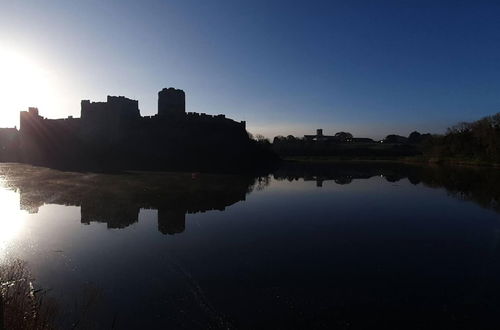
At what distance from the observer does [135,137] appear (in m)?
58.7

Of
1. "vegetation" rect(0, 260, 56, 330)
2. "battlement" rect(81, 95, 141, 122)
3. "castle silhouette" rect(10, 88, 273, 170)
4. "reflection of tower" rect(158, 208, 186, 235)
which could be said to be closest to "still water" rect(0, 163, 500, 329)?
"reflection of tower" rect(158, 208, 186, 235)

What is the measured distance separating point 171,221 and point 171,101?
49.2 meters

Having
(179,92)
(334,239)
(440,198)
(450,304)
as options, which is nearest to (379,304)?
(450,304)

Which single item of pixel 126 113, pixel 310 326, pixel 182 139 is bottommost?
A: pixel 310 326

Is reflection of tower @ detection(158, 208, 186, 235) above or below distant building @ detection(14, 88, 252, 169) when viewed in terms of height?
below

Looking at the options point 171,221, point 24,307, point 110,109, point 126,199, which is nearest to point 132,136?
point 110,109

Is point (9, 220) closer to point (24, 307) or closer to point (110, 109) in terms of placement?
point (24, 307)

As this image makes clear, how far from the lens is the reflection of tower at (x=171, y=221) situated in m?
14.2

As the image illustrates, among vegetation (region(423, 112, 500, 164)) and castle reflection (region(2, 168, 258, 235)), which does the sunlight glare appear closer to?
castle reflection (region(2, 168, 258, 235))

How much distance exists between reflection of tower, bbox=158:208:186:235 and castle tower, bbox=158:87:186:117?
151ft

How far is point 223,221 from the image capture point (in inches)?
625

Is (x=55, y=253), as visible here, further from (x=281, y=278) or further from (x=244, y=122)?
(x=244, y=122)

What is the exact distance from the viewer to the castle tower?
204 ft

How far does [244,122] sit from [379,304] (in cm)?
6097
